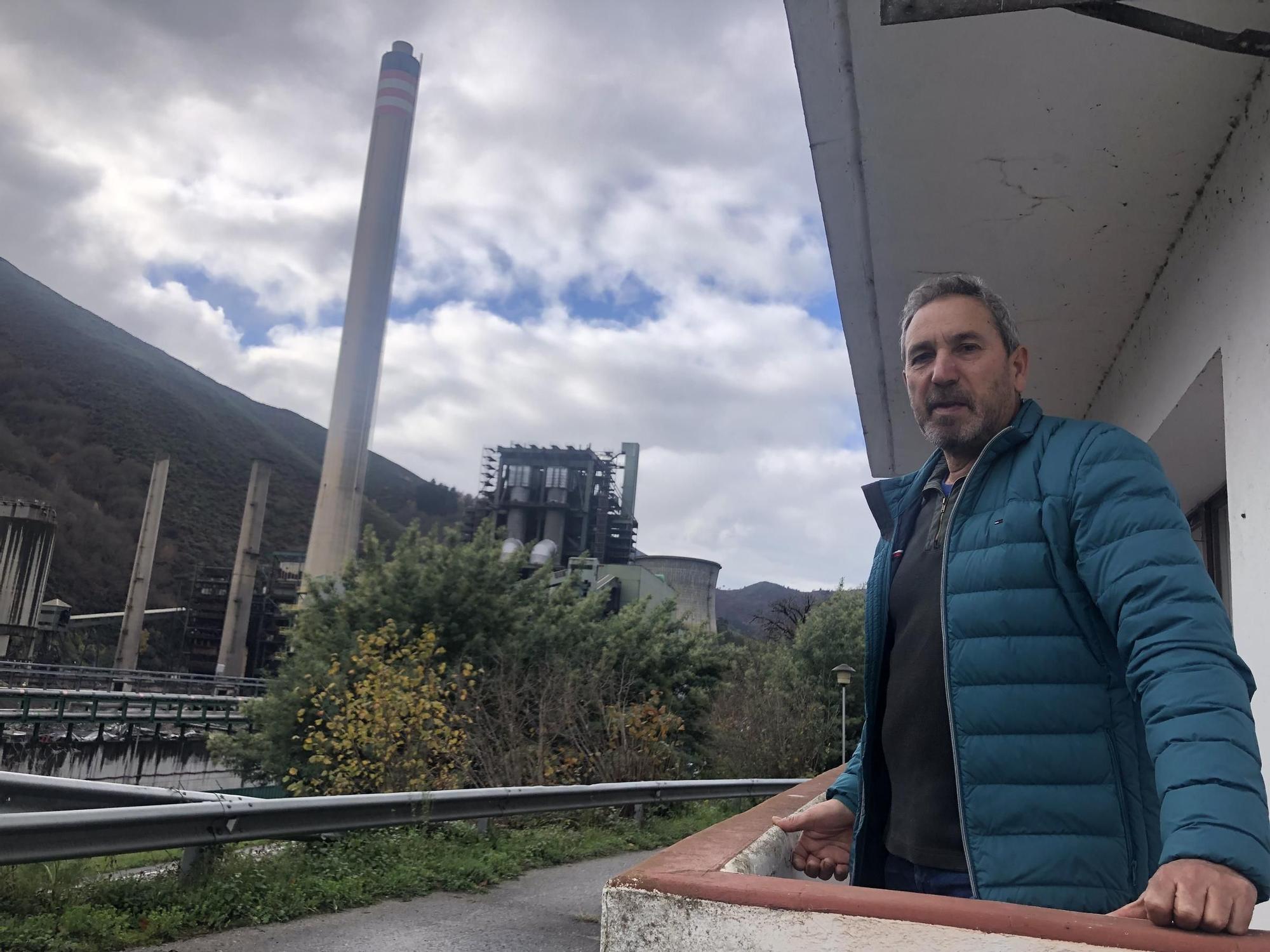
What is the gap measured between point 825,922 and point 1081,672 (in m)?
0.61

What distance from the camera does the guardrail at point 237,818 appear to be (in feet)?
12.4

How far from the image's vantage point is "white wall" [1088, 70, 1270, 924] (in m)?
2.90

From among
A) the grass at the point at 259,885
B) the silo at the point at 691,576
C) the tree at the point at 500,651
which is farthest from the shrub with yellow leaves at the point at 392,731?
the silo at the point at 691,576

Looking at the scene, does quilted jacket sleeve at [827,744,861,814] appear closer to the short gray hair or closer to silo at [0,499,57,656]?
the short gray hair

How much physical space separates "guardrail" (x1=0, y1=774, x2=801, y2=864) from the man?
134 inches

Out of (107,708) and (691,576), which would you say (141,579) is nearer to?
(107,708)

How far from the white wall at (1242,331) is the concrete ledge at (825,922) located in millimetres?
2163

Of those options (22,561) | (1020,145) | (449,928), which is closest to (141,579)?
(22,561)

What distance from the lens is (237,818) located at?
193 inches

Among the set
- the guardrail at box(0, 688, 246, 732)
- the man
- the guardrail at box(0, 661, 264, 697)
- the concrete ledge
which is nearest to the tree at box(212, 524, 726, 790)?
the guardrail at box(0, 688, 246, 732)

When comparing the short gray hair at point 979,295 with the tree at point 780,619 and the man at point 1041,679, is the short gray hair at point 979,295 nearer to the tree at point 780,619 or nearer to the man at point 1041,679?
the man at point 1041,679

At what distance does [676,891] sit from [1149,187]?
323cm

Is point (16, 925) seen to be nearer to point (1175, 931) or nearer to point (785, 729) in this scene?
point (1175, 931)

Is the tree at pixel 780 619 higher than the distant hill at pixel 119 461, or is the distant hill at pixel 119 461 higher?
the distant hill at pixel 119 461
